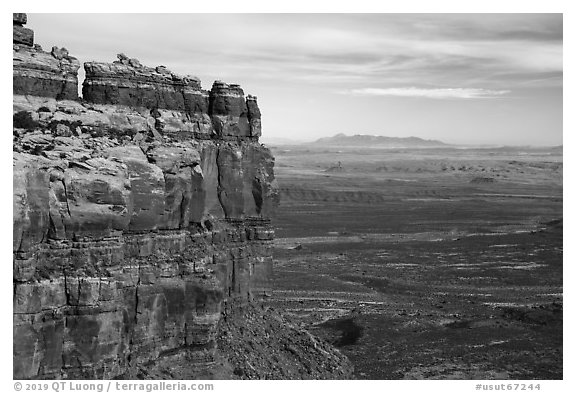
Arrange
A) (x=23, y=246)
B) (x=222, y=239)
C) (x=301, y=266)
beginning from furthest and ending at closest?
1. (x=301, y=266)
2. (x=222, y=239)
3. (x=23, y=246)

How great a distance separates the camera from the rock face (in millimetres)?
28328

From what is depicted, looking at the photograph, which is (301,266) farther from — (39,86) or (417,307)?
(39,86)

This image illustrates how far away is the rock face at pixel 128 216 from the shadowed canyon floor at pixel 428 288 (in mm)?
13055

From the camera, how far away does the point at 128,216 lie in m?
30.9

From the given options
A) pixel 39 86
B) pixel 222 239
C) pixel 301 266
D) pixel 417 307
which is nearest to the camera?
pixel 39 86

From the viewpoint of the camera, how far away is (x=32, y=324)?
2767 centimetres

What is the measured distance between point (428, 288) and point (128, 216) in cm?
4598

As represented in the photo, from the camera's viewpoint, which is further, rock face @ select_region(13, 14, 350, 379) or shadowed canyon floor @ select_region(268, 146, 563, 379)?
shadowed canyon floor @ select_region(268, 146, 563, 379)

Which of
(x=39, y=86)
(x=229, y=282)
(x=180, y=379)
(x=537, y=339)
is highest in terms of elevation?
(x=39, y=86)

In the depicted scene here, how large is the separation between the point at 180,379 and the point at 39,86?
12.5m

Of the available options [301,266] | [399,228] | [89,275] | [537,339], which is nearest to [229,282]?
[89,275]

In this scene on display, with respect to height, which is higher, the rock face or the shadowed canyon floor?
the rock face

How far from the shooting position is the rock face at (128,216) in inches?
1115

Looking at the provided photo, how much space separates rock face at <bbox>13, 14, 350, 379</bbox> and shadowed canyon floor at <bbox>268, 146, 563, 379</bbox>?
1306cm
